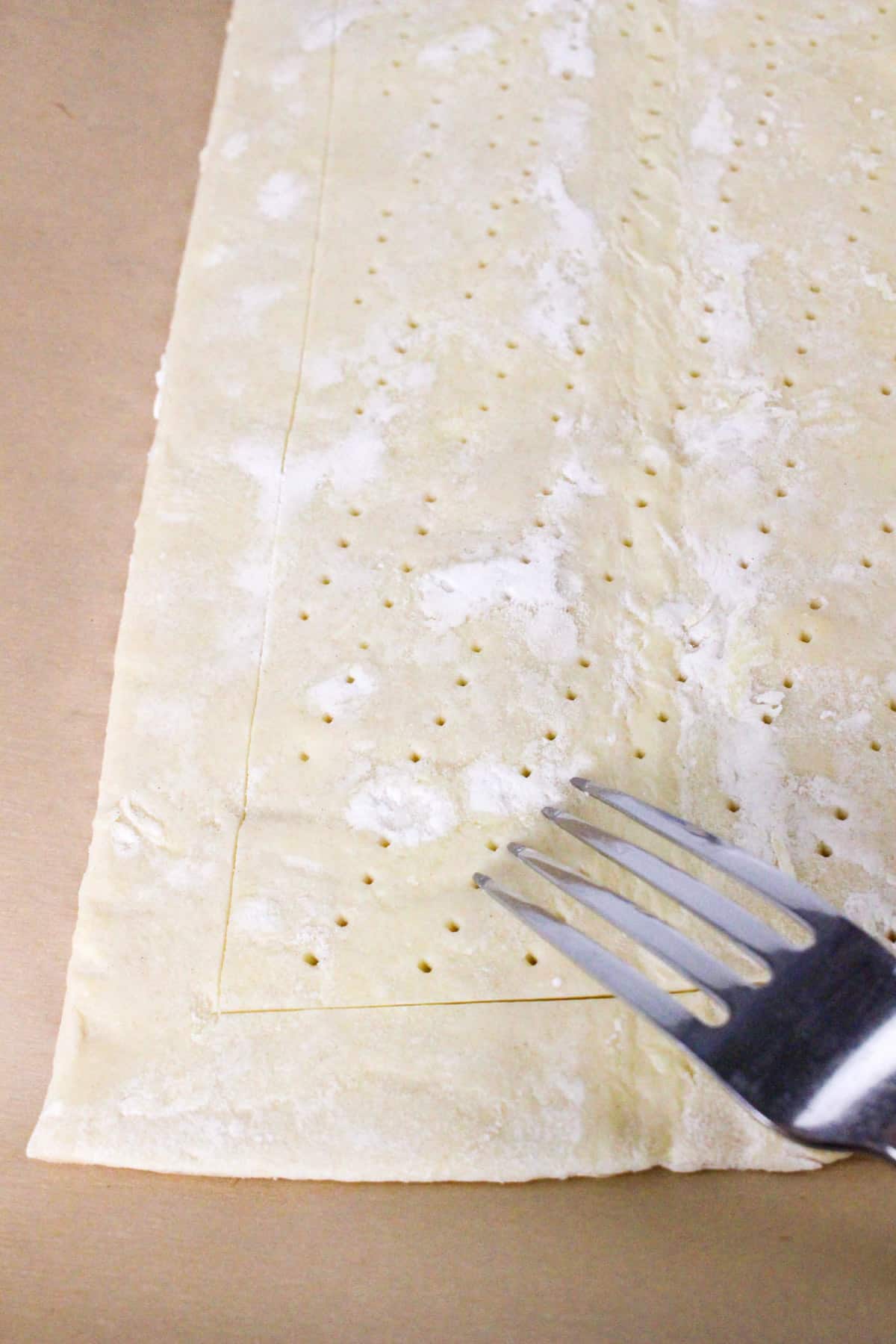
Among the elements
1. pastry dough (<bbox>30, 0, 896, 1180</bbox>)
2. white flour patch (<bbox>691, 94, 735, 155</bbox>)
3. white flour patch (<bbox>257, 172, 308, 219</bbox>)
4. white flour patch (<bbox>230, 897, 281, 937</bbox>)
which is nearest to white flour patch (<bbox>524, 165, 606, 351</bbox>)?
pastry dough (<bbox>30, 0, 896, 1180</bbox>)

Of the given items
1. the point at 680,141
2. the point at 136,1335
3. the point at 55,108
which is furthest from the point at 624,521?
the point at 55,108

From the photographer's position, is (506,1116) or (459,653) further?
(459,653)

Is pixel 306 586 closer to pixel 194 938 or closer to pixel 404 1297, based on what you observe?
pixel 194 938

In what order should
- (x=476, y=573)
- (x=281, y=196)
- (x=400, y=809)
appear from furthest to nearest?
(x=281, y=196) < (x=476, y=573) < (x=400, y=809)

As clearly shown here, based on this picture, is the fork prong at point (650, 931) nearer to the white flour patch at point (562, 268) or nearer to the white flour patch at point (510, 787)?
the white flour patch at point (510, 787)

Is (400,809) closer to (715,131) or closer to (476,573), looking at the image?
(476,573)

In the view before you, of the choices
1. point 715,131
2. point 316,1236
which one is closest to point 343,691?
point 316,1236

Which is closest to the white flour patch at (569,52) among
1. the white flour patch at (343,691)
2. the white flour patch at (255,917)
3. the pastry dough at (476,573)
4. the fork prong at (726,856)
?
the pastry dough at (476,573)
